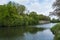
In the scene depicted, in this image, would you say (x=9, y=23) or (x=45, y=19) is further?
(x=45, y=19)

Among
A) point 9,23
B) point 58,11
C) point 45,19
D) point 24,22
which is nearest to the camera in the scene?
point 58,11

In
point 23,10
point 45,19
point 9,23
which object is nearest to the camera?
point 9,23

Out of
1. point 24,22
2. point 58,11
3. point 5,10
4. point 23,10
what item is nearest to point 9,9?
point 5,10

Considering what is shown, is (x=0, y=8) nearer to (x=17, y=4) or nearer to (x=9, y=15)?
(x=9, y=15)

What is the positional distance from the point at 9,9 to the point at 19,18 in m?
6.21

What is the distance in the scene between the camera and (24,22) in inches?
2891

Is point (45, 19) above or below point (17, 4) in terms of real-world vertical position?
below

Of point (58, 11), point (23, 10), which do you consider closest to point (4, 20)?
point (23, 10)

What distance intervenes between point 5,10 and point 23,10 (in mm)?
20193

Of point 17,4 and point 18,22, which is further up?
point 17,4

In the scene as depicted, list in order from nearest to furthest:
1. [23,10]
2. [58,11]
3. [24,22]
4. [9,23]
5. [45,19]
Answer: [58,11]
[9,23]
[24,22]
[23,10]
[45,19]

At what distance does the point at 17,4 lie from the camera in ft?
284

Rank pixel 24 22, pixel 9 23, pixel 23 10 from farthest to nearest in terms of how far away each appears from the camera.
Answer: pixel 23 10 → pixel 24 22 → pixel 9 23

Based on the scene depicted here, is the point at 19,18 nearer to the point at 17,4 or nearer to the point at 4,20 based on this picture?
the point at 4,20
